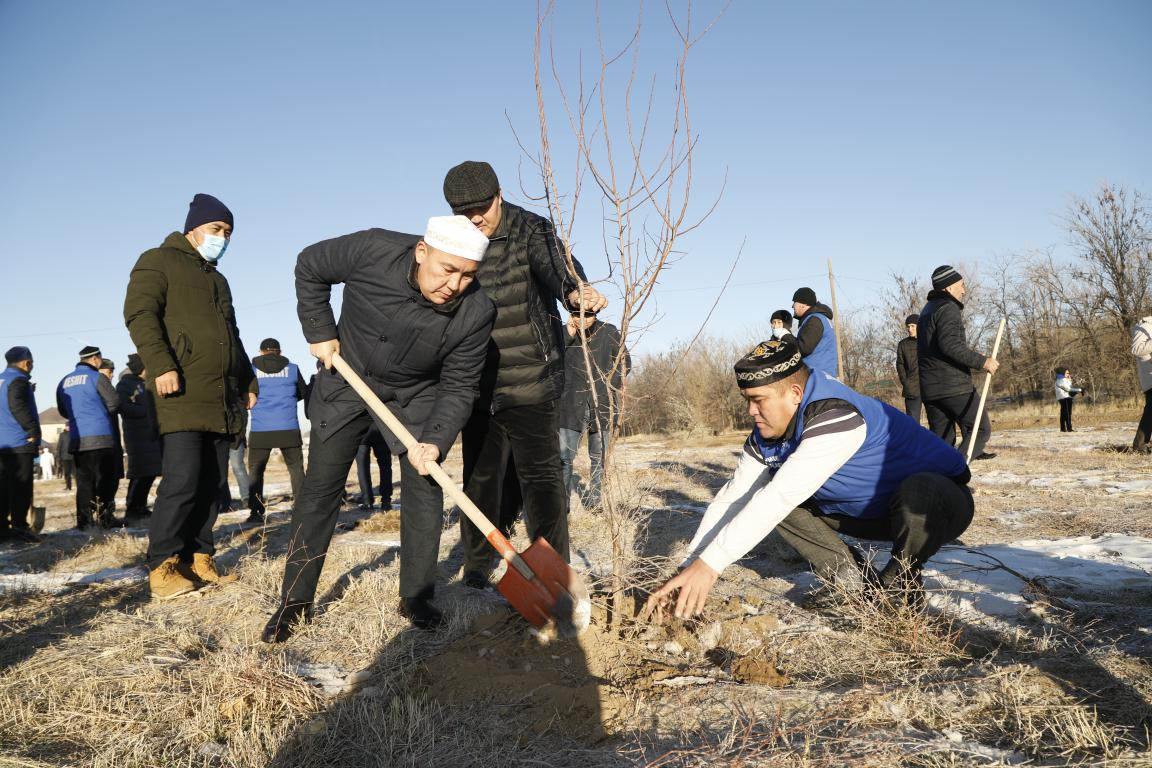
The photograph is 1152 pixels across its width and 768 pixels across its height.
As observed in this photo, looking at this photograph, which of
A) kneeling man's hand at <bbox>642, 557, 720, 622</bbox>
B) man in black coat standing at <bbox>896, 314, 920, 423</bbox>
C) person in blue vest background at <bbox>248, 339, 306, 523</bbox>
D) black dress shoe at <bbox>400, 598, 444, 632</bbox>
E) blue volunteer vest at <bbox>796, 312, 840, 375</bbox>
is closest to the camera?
kneeling man's hand at <bbox>642, 557, 720, 622</bbox>

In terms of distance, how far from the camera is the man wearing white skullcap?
307cm

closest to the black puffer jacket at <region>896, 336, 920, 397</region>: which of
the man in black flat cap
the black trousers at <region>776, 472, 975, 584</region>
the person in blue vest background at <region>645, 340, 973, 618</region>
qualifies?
the person in blue vest background at <region>645, 340, 973, 618</region>

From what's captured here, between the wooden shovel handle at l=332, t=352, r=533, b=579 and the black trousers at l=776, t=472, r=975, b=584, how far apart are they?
4.14ft

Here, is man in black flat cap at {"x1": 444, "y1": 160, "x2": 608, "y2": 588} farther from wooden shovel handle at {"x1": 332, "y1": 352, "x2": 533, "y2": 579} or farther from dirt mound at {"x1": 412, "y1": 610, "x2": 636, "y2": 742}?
dirt mound at {"x1": 412, "y1": 610, "x2": 636, "y2": 742}

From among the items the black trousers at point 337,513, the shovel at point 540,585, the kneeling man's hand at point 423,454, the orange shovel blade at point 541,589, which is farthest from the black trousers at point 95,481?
the orange shovel blade at point 541,589

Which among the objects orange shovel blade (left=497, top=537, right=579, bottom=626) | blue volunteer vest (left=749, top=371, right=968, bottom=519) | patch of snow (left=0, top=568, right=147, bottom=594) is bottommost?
patch of snow (left=0, top=568, right=147, bottom=594)

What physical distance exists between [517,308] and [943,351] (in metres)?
3.94

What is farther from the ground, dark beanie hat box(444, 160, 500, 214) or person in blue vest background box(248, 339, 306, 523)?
dark beanie hat box(444, 160, 500, 214)

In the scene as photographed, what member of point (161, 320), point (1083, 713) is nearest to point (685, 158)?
point (1083, 713)

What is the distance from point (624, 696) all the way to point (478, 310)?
1.65 m

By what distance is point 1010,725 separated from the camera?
1955 mm

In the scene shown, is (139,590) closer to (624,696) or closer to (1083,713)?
(624,696)

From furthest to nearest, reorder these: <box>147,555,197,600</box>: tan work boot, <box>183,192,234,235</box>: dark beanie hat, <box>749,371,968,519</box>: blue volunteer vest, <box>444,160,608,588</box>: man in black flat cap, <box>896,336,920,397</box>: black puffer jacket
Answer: <box>896,336,920,397</box>: black puffer jacket → <box>183,192,234,235</box>: dark beanie hat → <box>147,555,197,600</box>: tan work boot → <box>444,160,608,588</box>: man in black flat cap → <box>749,371,968,519</box>: blue volunteer vest

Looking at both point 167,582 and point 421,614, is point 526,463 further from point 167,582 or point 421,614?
point 167,582
